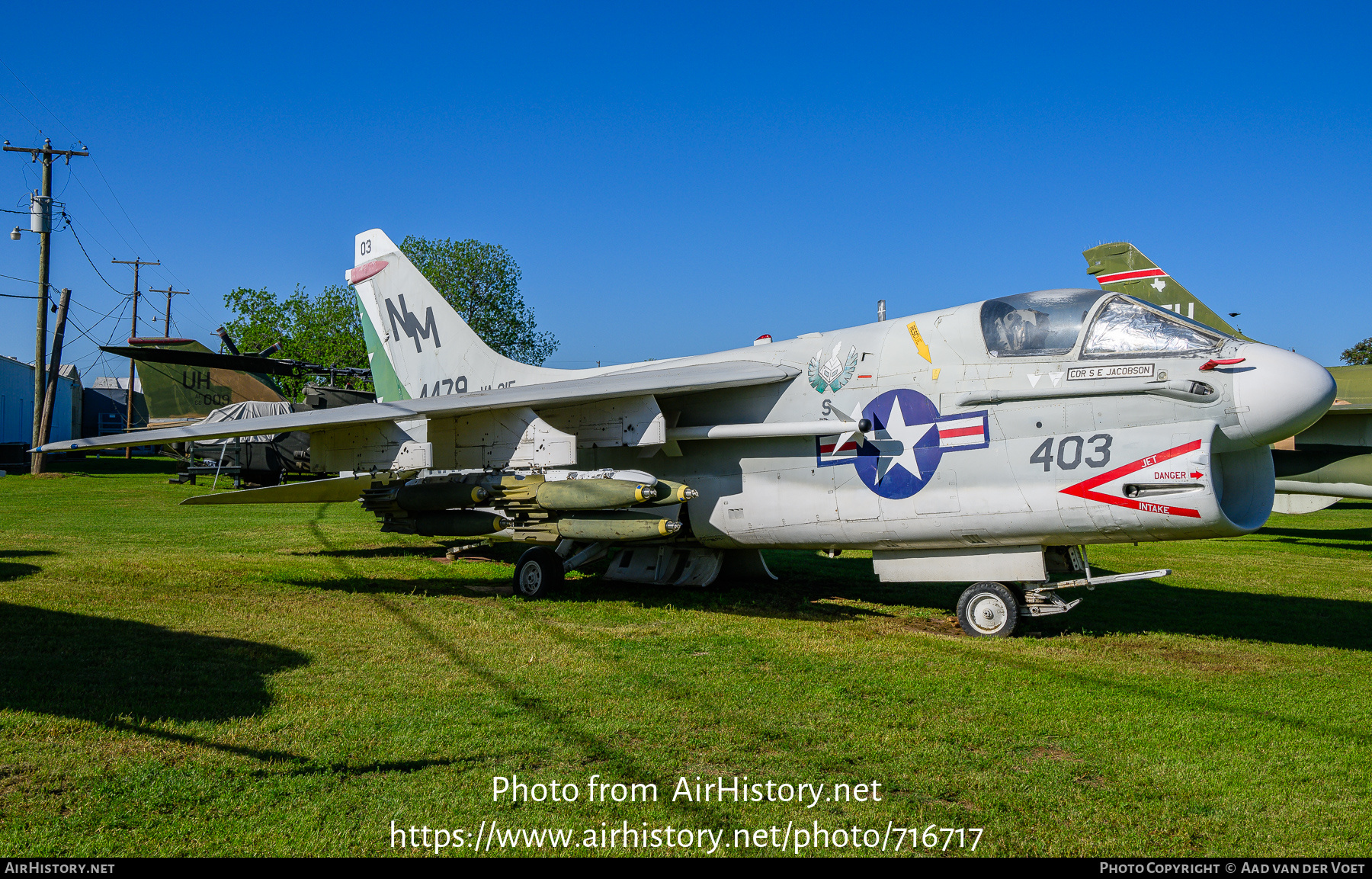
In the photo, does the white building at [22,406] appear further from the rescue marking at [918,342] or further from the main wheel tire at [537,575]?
the rescue marking at [918,342]

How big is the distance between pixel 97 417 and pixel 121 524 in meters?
66.1

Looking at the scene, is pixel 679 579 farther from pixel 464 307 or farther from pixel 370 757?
pixel 464 307

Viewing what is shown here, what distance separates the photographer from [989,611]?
26.1 feet

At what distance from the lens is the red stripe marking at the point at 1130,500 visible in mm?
6703

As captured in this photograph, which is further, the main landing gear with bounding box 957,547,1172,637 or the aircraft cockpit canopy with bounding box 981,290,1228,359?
the main landing gear with bounding box 957,547,1172,637

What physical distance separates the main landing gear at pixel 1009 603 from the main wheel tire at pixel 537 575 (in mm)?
4504

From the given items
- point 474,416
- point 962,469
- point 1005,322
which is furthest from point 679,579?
point 1005,322

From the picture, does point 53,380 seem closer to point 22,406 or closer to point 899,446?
point 22,406

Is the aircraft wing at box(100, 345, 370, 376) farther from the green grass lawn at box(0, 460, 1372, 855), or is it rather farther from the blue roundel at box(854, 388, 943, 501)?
the blue roundel at box(854, 388, 943, 501)

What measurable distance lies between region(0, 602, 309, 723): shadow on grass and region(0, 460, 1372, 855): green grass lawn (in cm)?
3

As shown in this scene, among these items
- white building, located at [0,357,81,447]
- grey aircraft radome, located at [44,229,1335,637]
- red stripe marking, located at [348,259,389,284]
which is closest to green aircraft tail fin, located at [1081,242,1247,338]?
grey aircraft radome, located at [44,229,1335,637]

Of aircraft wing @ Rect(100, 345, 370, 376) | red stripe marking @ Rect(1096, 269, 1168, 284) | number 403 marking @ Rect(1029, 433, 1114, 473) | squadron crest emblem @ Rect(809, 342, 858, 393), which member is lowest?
number 403 marking @ Rect(1029, 433, 1114, 473)

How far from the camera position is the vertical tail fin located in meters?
12.3

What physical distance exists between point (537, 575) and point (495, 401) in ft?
6.93
